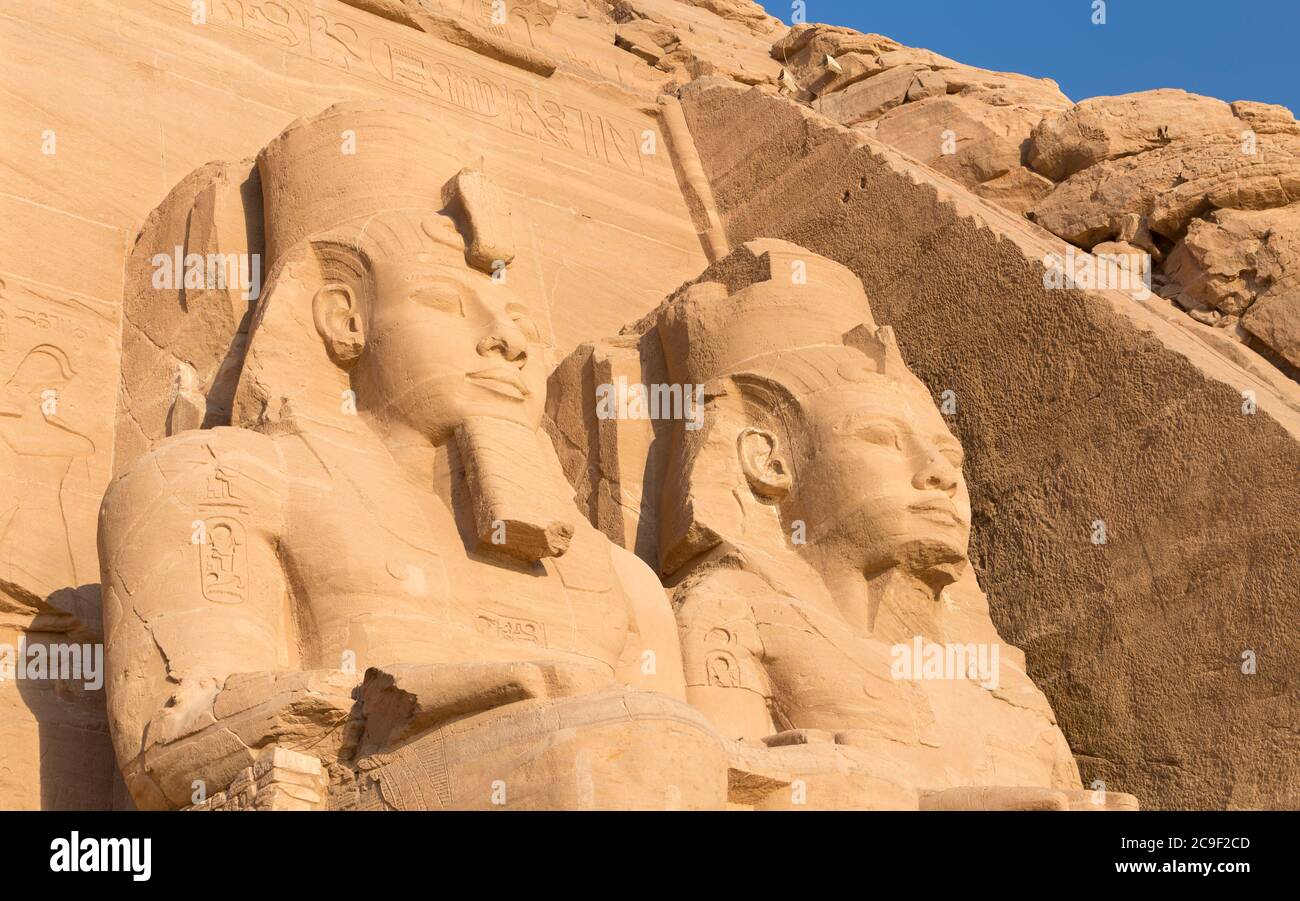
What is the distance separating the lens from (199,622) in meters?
4.66

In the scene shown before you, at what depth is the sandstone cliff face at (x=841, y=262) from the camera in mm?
6117

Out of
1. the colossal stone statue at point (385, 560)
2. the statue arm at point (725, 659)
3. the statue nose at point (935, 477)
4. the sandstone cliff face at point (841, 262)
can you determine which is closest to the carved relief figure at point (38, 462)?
the sandstone cliff face at point (841, 262)

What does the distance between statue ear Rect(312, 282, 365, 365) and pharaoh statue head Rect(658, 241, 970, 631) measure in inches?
48.9

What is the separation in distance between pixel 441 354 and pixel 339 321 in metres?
0.37

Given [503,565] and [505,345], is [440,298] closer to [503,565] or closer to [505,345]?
[505,345]

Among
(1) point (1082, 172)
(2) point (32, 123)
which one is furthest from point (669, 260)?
(2) point (32, 123)

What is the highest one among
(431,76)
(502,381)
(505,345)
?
(431,76)

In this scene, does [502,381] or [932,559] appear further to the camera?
[932,559]

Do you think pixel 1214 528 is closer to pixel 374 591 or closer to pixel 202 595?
pixel 374 591

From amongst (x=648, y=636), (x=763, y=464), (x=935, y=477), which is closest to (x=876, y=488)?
(x=935, y=477)

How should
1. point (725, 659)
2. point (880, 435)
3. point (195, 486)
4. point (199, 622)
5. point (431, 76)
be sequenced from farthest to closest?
point (431, 76) → point (880, 435) → point (725, 659) → point (195, 486) → point (199, 622)

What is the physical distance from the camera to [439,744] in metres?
4.16
